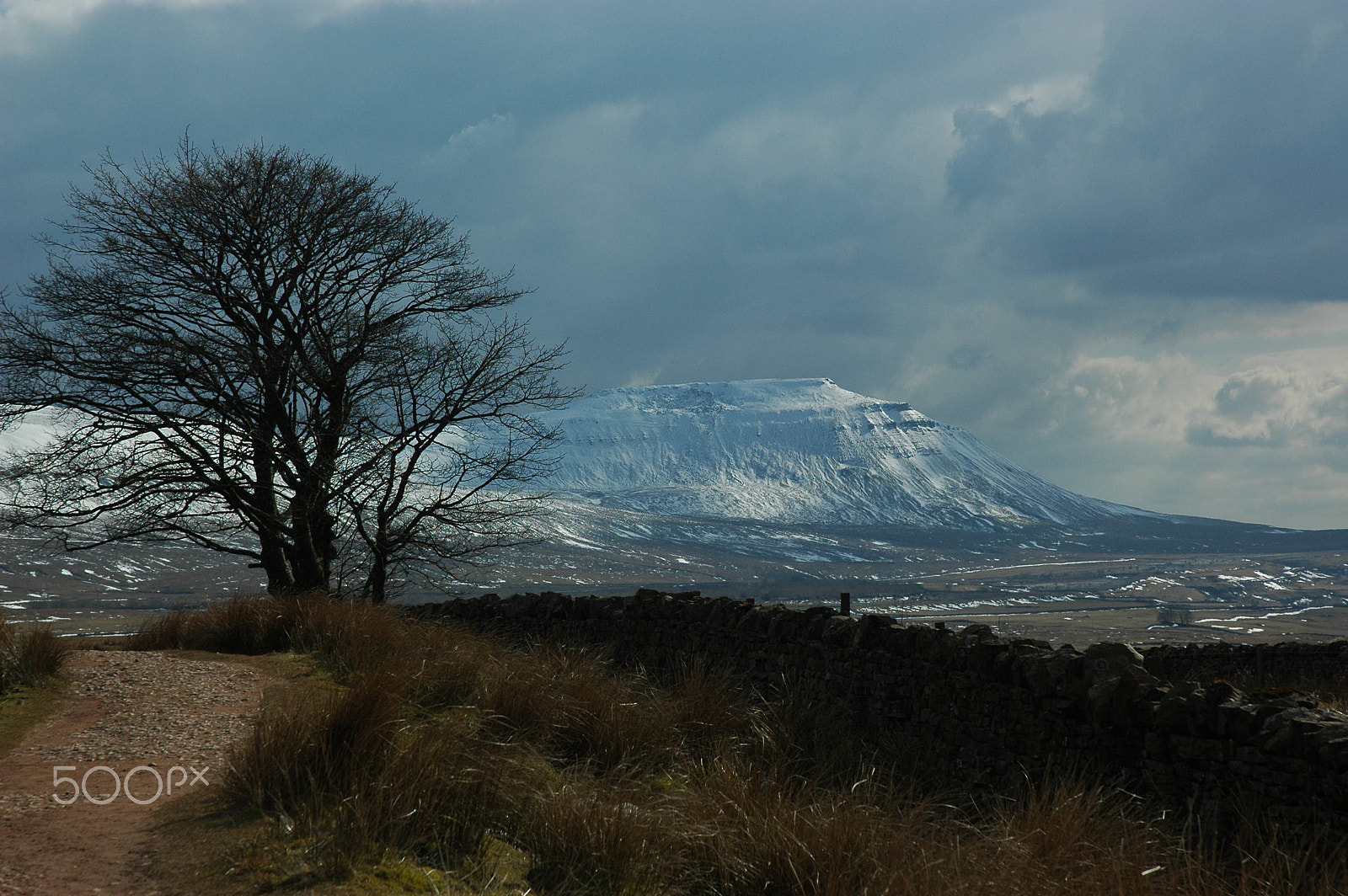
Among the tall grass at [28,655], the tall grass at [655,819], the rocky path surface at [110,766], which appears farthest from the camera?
the tall grass at [28,655]

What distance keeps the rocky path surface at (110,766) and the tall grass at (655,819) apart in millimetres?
601

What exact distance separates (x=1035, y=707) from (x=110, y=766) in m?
6.62

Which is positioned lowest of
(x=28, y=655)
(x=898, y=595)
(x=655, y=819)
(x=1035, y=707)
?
(x=898, y=595)

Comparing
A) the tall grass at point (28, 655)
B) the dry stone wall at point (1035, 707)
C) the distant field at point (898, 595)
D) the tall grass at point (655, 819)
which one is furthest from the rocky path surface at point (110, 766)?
the distant field at point (898, 595)

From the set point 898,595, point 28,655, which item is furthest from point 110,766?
point 898,595

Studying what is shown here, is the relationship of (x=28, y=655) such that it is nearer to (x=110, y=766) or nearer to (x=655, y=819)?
(x=110, y=766)

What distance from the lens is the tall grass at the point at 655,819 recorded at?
496 cm

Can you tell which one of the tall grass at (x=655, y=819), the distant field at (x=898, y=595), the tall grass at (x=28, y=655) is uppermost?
the tall grass at (x=28, y=655)

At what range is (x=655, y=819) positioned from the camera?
5.54 metres

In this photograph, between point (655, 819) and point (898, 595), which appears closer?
point (655, 819)

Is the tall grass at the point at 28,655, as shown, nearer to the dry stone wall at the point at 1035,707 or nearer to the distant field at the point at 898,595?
the dry stone wall at the point at 1035,707

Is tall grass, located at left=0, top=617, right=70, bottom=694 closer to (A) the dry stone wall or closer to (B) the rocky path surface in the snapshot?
(B) the rocky path surface

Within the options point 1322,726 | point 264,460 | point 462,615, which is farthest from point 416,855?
point 264,460

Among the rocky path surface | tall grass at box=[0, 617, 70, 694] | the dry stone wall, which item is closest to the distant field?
the dry stone wall
